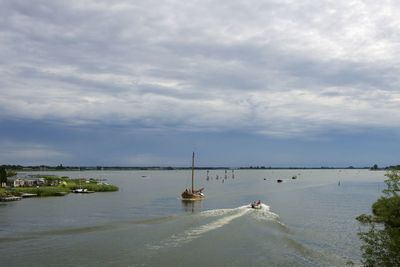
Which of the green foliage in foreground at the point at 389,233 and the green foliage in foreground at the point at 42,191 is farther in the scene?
the green foliage in foreground at the point at 42,191

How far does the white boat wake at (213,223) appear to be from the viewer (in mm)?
52213

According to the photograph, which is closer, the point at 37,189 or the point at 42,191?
the point at 42,191

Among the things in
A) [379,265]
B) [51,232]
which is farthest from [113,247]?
[379,265]

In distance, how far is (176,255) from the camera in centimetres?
4578

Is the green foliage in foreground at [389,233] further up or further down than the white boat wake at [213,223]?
further up

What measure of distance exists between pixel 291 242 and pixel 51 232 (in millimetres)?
30976

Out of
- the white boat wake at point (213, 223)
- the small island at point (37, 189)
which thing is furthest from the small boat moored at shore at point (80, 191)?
the white boat wake at point (213, 223)

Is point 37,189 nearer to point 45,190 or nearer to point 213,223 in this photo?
point 45,190

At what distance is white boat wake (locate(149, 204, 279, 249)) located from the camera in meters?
52.2

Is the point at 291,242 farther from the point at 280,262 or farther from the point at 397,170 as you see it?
the point at 397,170

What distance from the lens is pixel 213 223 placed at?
68.4 m

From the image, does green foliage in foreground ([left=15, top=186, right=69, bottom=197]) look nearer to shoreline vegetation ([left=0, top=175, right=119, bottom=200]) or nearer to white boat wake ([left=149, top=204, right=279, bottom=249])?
shoreline vegetation ([left=0, top=175, right=119, bottom=200])

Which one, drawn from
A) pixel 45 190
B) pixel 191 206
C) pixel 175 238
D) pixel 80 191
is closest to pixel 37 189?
pixel 45 190

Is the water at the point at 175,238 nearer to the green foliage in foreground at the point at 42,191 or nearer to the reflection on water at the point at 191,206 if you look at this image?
the reflection on water at the point at 191,206
